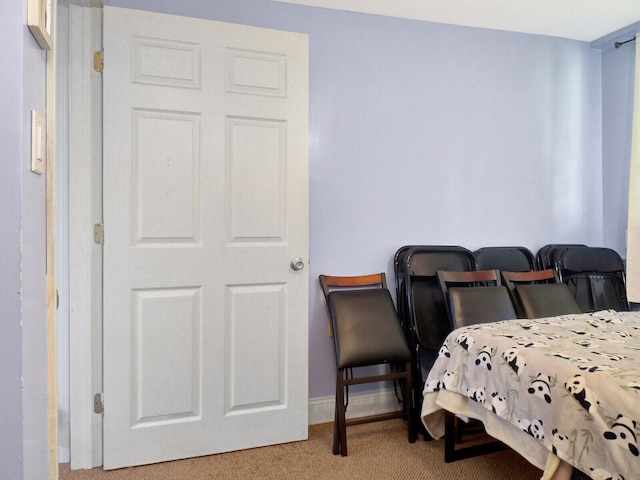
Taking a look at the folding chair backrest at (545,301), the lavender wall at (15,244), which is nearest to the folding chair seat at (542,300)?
the folding chair backrest at (545,301)

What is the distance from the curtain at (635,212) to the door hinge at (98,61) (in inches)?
121

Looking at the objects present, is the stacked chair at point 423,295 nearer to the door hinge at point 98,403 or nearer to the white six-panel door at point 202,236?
the white six-panel door at point 202,236

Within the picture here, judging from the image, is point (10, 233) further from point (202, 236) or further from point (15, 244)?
point (202, 236)

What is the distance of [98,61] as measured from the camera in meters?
2.09

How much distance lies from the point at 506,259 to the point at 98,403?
7.97 feet

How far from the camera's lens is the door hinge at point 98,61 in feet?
6.83

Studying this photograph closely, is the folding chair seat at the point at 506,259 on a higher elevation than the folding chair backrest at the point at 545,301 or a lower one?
higher

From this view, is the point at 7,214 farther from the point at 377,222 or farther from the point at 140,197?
the point at 377,222

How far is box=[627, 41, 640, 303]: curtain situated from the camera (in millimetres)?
2846

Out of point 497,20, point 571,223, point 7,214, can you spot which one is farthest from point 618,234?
point 7,214

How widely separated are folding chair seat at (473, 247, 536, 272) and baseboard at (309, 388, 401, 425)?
978 mm

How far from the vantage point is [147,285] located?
2.14 m

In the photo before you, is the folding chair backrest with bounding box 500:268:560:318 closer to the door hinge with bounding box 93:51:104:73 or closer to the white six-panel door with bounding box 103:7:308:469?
the white six-panel door with bounding box 103:7:308:469

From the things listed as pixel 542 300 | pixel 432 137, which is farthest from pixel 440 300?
pixel 432 137
